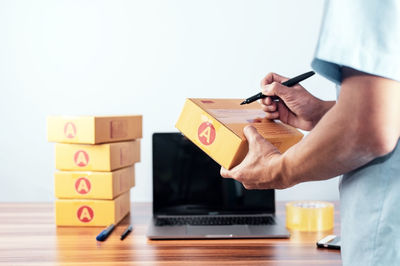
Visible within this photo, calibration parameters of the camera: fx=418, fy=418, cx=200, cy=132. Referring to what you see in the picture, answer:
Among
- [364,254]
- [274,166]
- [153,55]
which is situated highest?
[153,55]

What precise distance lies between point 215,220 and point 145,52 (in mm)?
829

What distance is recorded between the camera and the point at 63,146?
4.18 feet

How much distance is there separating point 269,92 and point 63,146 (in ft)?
2.41

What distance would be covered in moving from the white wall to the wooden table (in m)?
0.68

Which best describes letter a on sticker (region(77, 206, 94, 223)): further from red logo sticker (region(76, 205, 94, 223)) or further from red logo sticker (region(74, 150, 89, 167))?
red logo sticker (region(74, 150, 89, 167))

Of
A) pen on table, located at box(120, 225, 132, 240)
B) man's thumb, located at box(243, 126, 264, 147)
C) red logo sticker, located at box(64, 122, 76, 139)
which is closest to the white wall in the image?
red logo sticker, located at box(64, 122, 76, 139)

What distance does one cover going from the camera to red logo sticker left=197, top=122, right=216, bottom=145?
2.56ft

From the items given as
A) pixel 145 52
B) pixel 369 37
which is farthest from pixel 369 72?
pixel 145 52

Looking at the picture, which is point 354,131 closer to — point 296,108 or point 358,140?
point 358,140

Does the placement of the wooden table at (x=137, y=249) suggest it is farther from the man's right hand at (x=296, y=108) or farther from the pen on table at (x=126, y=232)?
the man's right hand at (x=296, y=108)

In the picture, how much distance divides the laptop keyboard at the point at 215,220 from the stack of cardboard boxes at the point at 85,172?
0.52 feet

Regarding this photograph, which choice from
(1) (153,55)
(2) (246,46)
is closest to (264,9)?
(2) (246,46)

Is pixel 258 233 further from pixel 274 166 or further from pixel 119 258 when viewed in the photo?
pixel 274 166

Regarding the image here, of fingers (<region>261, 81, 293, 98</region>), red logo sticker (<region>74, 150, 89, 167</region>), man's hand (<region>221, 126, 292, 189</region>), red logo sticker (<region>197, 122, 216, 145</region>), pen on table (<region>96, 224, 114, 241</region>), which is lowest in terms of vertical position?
pen on table (<region>96, 224, 114, 241</region>)
